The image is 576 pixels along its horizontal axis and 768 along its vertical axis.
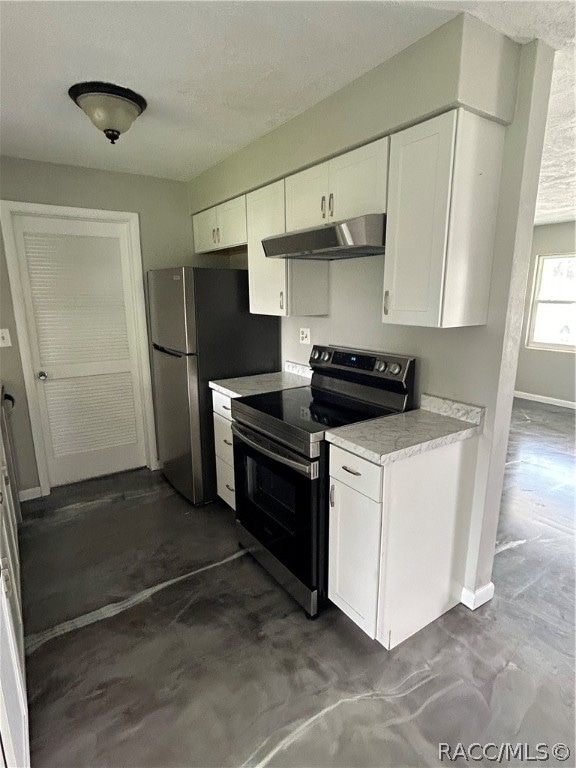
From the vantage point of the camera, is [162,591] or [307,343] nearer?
[162,591]

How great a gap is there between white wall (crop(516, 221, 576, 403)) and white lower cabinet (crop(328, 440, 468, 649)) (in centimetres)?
449

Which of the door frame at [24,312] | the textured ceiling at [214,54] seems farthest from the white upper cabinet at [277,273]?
the door frame at [24,312]

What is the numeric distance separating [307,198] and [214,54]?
0.76 m

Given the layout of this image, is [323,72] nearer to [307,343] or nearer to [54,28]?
[54,28]

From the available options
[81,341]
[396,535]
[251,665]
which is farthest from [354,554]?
[81,341]

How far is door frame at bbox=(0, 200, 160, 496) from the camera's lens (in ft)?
9.31

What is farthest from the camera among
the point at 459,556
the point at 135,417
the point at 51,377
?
the point at 135,417

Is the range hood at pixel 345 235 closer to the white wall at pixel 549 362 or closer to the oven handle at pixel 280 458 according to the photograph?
the oven handle at pixel 280 458

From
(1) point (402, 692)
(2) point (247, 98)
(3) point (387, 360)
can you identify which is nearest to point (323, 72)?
(2) point (247, 98)

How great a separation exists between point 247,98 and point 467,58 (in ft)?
3.35

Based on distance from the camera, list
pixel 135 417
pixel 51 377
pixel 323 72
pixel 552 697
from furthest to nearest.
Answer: pixel 135 417 → pixel 51 377 → pixel 323 72 → pixel 552 697

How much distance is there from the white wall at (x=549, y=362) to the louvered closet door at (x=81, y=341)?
16.2 ft

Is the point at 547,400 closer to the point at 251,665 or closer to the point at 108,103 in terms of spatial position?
the point at 251,665

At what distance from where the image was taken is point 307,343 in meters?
2.83
